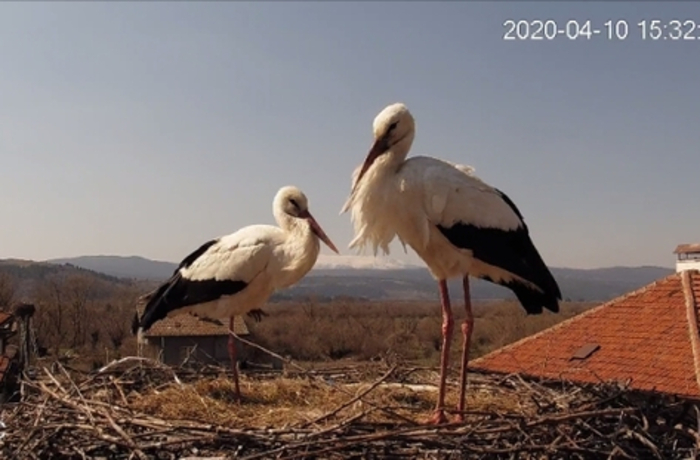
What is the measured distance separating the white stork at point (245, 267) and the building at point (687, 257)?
9.78m

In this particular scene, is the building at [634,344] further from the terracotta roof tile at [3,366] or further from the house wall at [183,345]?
the house wall at [183,345]

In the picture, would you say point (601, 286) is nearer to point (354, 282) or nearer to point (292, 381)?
point (354, 282)

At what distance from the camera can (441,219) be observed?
3.40 meters

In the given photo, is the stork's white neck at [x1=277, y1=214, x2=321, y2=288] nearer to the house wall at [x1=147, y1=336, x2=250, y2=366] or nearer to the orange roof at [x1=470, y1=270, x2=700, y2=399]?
the orange roof at [x1=470, y1=270, x2=700, y2=399]

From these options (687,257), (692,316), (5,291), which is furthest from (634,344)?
(5,291)

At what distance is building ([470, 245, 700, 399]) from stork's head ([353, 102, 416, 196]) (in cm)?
432

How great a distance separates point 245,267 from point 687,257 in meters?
10.5

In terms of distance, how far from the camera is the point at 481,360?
30.8 feet

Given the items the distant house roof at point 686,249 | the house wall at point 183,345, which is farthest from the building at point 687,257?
the house wall at point 183,345

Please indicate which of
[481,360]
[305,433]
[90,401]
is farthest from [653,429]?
[481,360]

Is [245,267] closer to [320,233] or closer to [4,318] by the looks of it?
[320,233]

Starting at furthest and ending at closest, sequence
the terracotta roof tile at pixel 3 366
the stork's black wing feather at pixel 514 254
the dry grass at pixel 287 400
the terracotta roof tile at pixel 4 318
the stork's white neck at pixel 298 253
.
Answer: the terracotta roof tile at pixel 4 318
the terracotta roof tile at pixel 3 366
the stork's white neck at pixel 298 253
the dry grass at pixel 287 400
the stork's black wing feather at pixel 514 254

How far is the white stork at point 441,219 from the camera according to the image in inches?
133

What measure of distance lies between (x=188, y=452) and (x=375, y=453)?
0.69 meters
